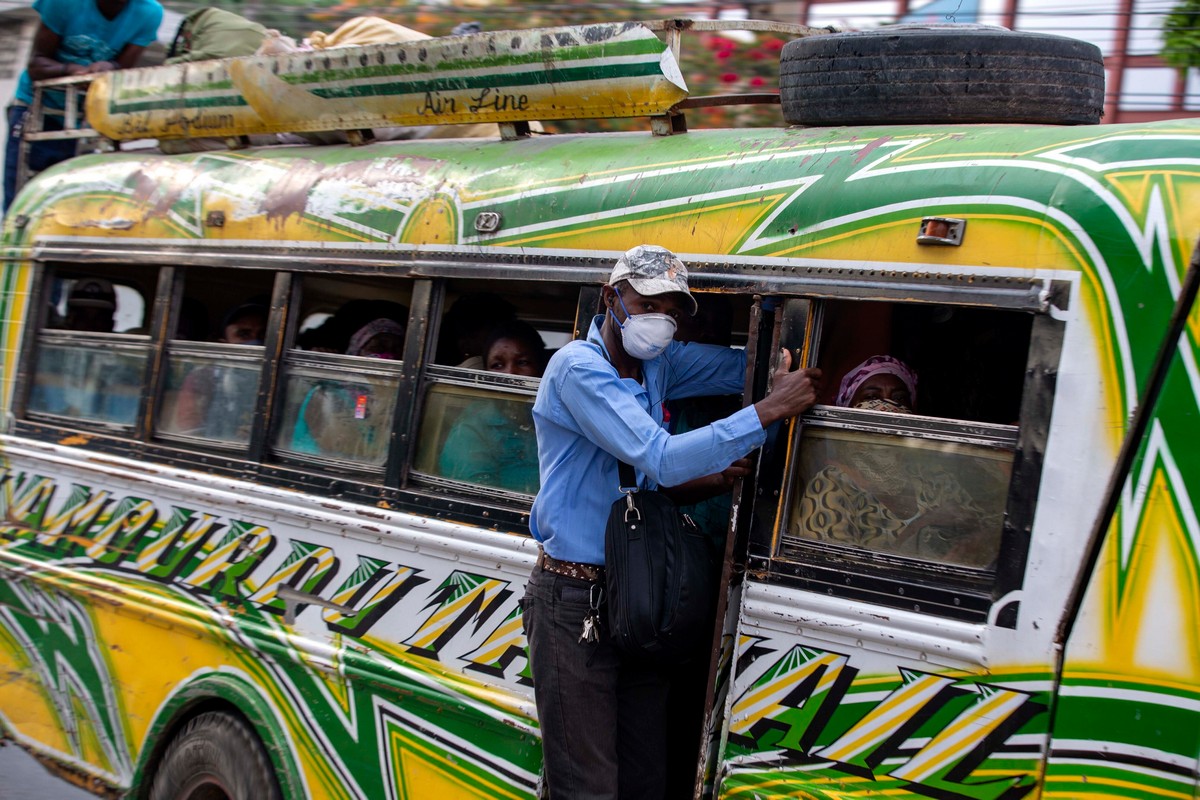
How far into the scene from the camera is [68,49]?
6.52 meters

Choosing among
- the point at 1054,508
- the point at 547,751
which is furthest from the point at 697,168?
the point at 547,751

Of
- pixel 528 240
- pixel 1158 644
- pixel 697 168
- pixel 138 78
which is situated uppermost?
pixel 138 78

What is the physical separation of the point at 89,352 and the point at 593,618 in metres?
3.10

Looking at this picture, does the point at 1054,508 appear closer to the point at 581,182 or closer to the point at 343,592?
the point at 581,182

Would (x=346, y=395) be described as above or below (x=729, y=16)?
below

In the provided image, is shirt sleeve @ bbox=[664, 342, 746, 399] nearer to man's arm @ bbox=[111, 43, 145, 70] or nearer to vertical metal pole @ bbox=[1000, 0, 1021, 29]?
man's arm @ bbox=[111, 43, 145, 70]

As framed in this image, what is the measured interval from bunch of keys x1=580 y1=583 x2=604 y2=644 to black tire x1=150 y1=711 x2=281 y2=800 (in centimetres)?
171

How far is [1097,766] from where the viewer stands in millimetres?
2523

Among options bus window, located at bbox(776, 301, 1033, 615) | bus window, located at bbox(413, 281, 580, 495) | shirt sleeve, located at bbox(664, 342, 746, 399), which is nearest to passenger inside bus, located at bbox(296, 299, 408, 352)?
bus window, located at bbox(413, 281, 580, 495)

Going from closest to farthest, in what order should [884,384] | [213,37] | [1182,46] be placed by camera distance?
[884,384], [213,37], [1182,46]

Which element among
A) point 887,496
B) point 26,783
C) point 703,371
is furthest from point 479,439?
point 26,783

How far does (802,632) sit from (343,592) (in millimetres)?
1715

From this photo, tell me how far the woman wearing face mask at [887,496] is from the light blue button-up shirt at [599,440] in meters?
0.28

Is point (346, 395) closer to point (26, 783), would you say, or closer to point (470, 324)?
point (470, 324)
